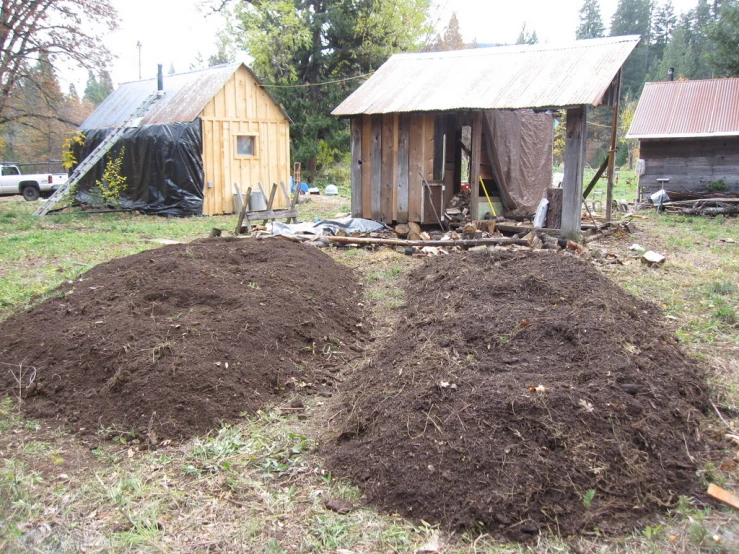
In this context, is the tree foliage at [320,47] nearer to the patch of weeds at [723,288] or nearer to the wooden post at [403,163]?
the wooden post at [403,163]

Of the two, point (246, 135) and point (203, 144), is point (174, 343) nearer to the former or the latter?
point (203, 144)

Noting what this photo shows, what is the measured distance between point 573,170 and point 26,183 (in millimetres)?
21661

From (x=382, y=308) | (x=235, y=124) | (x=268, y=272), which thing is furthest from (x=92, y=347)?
(x=235, y=124)

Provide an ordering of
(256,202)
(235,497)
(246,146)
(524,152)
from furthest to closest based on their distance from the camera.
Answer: (246,146) < (256,202) < (524,152) < (235,497)

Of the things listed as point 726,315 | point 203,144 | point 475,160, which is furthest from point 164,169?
point 726,315

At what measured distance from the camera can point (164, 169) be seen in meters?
17.3

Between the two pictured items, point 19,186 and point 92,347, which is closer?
point 92,347

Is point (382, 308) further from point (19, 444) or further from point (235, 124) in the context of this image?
point (235, 124)

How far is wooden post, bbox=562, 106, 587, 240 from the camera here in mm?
10750

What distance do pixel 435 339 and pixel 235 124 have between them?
1509 centimetres

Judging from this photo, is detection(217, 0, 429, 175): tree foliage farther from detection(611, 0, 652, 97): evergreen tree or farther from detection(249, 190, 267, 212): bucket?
detection(611, 0, 652, 97): evergreen tree

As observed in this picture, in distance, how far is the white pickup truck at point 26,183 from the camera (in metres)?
24.0

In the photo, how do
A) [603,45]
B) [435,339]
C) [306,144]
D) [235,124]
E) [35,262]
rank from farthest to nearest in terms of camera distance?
1. [306,144]
2. [235,124]
3. [603,45]
4. [35,262]
5. [435,339]

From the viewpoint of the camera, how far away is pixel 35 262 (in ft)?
32.9
